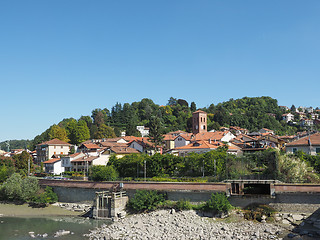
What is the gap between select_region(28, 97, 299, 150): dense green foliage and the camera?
92625 millimetres

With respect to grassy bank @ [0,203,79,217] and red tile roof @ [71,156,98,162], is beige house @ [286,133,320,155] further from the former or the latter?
red tile roof @ [71,156,98,162]

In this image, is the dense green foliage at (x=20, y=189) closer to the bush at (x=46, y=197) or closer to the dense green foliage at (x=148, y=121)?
the bush at (x=46, y=197)

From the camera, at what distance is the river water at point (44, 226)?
94.7ft

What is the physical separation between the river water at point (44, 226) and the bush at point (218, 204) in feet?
36.0

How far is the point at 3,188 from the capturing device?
143ft

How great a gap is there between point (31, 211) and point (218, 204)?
79.5 ft

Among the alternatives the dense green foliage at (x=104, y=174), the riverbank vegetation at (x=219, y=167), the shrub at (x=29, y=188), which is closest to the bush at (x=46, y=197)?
the shrub at (x=29, y=188)

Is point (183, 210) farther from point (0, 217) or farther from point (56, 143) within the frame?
point (56, 143)

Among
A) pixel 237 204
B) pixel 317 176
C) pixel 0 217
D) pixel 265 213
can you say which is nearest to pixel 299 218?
pixel 265 213

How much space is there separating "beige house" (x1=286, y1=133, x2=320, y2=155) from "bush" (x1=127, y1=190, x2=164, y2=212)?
22.7 meters

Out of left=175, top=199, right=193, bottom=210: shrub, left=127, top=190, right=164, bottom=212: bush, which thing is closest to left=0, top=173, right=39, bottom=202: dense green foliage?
left=127, top=190, right=164, bottom=212: bush

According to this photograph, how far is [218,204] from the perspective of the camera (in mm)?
30312

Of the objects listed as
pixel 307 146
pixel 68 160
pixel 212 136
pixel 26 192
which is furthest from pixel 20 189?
pixel 307 146

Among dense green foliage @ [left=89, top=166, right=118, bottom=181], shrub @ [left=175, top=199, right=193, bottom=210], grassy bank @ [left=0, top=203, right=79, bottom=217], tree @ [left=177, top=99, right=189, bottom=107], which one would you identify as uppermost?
tree @ [left=177, top=99, right=189, bottom=107]
